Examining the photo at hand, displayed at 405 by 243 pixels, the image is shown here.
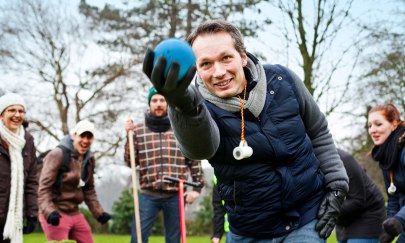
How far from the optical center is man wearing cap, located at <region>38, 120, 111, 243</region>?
20.5ft

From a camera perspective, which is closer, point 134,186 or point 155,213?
point 134,186

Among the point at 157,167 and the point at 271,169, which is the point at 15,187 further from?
the point at 271,169

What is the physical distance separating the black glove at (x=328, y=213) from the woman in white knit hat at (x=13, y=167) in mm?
3936

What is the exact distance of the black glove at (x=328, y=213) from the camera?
2.90 m

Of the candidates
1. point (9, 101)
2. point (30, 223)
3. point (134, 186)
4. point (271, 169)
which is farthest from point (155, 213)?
point (271, 169)

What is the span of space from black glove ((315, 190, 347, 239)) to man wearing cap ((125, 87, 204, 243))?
3825mm

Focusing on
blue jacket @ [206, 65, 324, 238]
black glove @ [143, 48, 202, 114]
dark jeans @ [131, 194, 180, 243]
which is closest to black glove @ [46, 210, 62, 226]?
dark jeans @ [131, 194, 180, 243]

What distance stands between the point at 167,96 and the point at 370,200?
161 inches

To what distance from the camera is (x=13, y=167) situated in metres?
6.03

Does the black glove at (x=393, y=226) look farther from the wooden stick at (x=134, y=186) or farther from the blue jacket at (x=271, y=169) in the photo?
the wooden stick at (x=134, y=186)

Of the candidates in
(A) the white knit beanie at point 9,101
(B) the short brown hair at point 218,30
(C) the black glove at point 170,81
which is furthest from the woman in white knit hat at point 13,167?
(C) the black glove at point 170,81

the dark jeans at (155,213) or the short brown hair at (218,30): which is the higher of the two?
the short brown hair at (218,30)

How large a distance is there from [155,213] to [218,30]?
441 cm

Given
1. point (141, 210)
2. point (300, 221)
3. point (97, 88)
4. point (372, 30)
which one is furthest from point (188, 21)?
point (300, 221)
